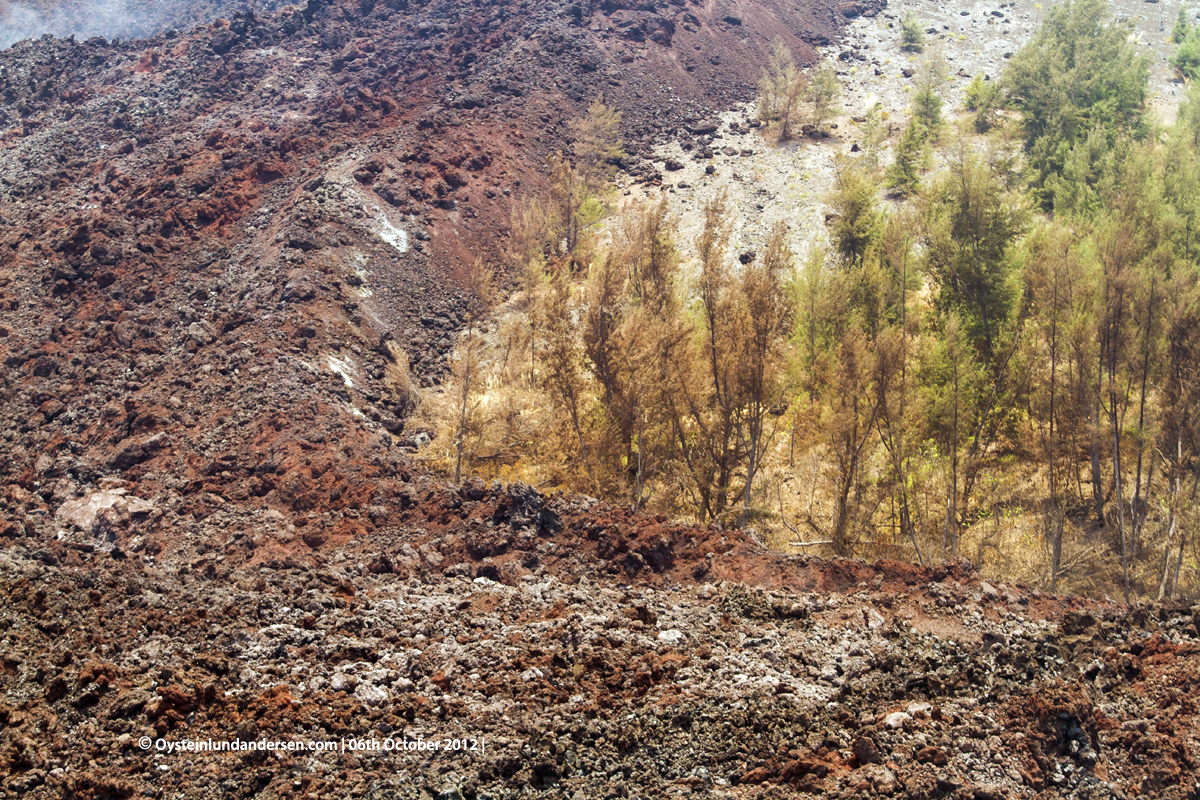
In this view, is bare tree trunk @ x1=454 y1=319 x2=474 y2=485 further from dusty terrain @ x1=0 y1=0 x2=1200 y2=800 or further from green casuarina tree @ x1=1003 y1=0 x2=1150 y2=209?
green casuarina tree @ x1=1003 y1=0 x2=1150 y2=209

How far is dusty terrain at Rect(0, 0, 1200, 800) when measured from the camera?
8.85m

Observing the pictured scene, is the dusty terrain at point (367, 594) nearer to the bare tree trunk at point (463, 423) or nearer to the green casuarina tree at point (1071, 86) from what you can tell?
the bare tree trunk at point (463, 423)

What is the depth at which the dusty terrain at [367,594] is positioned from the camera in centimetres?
885

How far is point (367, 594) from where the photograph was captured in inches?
531

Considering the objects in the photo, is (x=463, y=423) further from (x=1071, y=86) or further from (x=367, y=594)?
(x=1071, y=86)

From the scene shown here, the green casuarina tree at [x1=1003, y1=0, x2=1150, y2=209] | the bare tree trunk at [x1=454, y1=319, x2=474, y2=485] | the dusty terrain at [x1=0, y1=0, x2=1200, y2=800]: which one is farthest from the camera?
the green casuarina tree at [x1=1003, y1=0, x2=1150, y2=209]

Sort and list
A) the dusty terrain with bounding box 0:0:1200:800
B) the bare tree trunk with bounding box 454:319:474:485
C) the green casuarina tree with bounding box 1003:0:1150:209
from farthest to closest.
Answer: the green casuarina tree with bounding box 1003:0:1150:209 < the bare tree trunk with bounding box 454:319:474:485 < the dusty terrain with bounding box 0:0:1200:800

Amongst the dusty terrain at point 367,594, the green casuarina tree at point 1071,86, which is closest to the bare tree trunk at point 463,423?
the dusty terrain at point 367,594

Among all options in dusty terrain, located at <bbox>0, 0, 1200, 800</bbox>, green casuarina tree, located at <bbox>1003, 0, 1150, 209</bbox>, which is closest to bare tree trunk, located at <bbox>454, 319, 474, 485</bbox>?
dusty terrain, located at <bbox>0, 0, 1200, 800</bbox>

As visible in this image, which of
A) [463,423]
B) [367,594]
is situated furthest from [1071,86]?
[367,594]

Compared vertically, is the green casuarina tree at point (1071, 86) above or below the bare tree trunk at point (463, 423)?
above

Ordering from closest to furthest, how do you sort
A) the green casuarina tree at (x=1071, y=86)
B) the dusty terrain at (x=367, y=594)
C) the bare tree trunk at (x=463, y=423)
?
the dusty terrain at (x=367, y=594) < the bare tree trunk at (x=463, y=423) < the green casuarina tree at (x=1071, y=86)

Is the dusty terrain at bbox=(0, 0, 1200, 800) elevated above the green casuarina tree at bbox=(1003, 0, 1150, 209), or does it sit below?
below

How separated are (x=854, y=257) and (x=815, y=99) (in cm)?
2286
